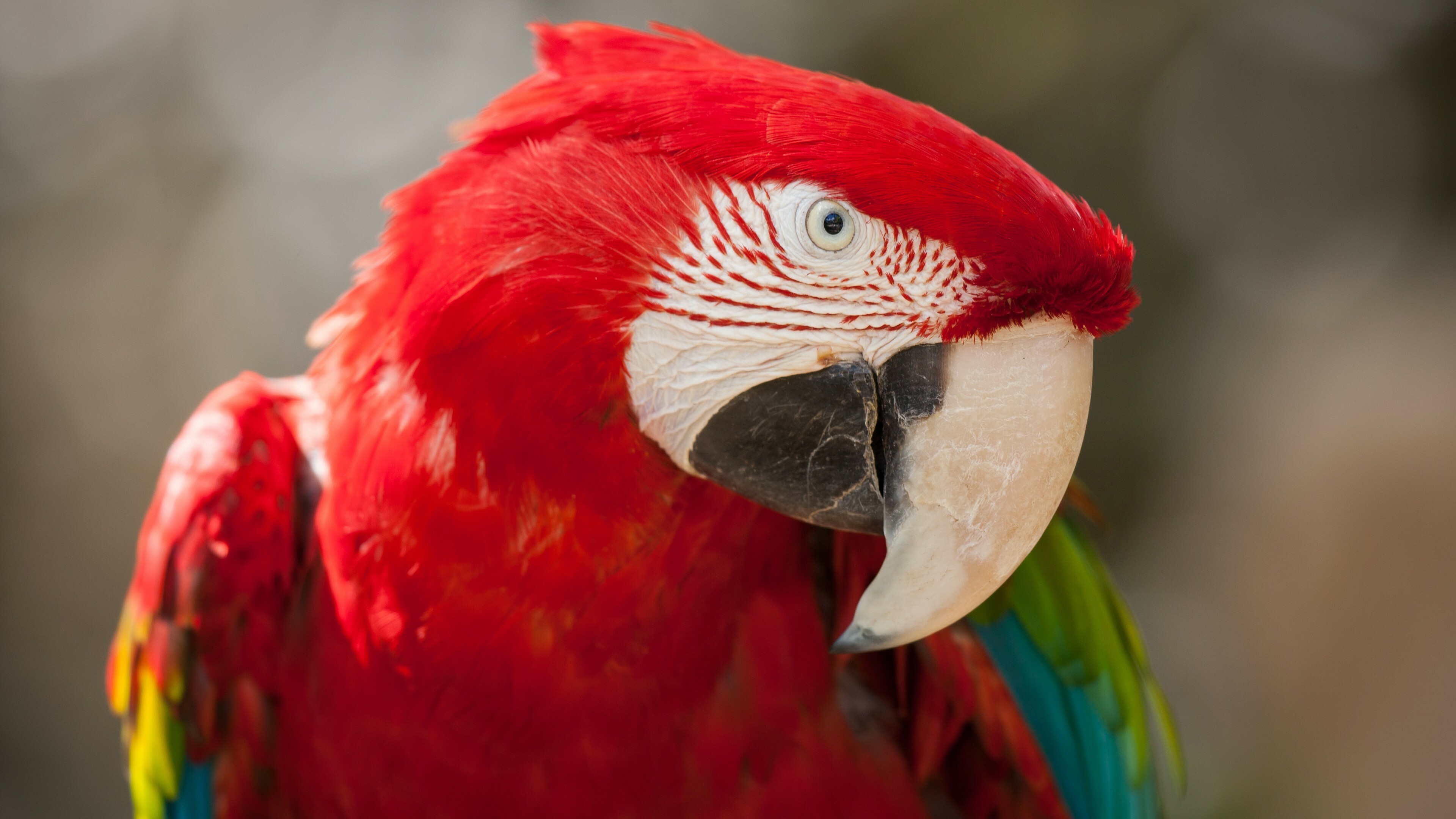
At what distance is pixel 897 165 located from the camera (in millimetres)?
810

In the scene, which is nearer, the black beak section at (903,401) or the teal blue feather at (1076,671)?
the black beak section at (903,401)

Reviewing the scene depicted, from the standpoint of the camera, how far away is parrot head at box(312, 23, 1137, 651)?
2.67 ft

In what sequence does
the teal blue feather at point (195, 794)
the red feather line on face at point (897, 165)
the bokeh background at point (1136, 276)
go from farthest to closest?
the bokeh background at point (1136, 276), the teal blue feather at point (195, 794), the red feather line on face at point (897, 165)

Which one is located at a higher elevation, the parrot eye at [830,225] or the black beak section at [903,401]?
the parrot eye at [830,225]

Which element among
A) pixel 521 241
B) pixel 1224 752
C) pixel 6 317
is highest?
pixel 6 317

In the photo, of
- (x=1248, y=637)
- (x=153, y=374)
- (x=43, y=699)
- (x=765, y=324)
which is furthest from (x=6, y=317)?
(x=1248, y=637)

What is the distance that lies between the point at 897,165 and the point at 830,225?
2.9 inches

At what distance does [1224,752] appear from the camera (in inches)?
118

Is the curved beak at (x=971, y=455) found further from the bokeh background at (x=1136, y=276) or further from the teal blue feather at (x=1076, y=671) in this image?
the bokeh background at (x=1136, y=276)

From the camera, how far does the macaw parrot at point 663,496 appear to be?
82 centimetres

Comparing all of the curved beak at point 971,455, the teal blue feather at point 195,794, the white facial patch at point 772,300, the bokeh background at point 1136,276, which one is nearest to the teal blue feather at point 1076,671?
the curved beak at point 971,455

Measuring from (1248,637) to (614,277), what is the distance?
2.80m

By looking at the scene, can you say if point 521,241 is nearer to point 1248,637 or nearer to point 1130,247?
point 1130,247

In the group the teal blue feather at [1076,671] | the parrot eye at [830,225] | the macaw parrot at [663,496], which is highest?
the parrot eye at [830,225]
